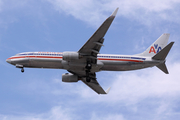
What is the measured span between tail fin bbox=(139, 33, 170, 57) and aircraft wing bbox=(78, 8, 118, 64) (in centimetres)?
1138

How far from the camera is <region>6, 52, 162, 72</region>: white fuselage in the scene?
175ft

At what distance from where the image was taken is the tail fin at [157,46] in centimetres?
5728

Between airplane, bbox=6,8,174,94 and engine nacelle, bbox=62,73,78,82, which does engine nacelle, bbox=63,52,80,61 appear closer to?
airplane, bbox=6,8,174,94

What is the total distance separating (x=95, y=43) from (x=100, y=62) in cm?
599

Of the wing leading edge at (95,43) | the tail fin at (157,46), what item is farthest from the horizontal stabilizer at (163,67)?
the wing leading edge at (95,43)

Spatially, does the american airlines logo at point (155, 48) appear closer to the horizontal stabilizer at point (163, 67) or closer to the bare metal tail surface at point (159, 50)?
the bare metal tail surface at point (159, 50)

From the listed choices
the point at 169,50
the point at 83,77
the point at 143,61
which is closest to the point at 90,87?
the point at 83,77

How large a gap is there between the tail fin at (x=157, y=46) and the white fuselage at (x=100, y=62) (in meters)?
3.77

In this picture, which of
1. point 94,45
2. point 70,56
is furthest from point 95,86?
point 94,45

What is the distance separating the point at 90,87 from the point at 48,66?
1313 cm

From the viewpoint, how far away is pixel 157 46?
191ft

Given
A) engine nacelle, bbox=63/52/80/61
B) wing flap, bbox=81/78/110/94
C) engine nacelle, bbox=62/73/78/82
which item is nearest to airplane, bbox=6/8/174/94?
engine nacelle, bbox=63/52/80/61

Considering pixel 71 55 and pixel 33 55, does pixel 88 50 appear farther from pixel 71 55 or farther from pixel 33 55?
pixel 33 55

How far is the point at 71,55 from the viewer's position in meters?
50.4
